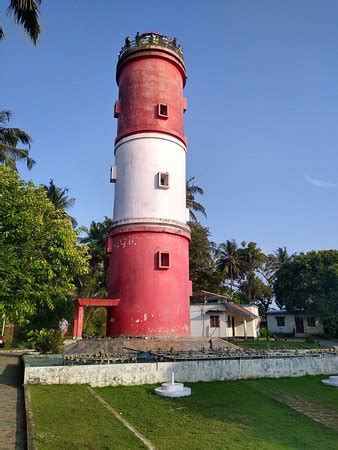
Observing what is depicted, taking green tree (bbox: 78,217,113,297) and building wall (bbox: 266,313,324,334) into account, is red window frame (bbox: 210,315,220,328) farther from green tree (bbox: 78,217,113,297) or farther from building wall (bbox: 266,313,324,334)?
building wall (bbox: 266,313,324,334)

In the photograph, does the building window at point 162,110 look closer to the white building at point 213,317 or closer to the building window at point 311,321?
the white building at point 213,317

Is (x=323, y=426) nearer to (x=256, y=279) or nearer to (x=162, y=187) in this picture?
(x=162, y=187)

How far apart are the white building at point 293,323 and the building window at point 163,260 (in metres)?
29.9

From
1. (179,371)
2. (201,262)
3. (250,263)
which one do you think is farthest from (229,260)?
(179,371)

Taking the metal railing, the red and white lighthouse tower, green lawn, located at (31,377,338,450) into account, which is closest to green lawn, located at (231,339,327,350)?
the red and white lighthouse tower

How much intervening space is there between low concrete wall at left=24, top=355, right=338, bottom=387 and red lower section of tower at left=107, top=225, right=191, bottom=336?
6.06m

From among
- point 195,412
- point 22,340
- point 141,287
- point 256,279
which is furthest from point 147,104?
point 256,279

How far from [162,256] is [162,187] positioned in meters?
3.84

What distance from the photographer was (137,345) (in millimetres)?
18203

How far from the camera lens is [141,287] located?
19703mm

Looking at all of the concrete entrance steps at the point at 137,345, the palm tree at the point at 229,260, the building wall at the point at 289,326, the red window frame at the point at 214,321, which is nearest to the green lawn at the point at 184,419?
the concrete entrance steps at the point at 137,345

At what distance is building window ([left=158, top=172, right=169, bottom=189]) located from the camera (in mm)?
20953

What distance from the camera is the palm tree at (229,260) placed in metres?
52.2

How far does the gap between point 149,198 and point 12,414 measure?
13.6 metres
